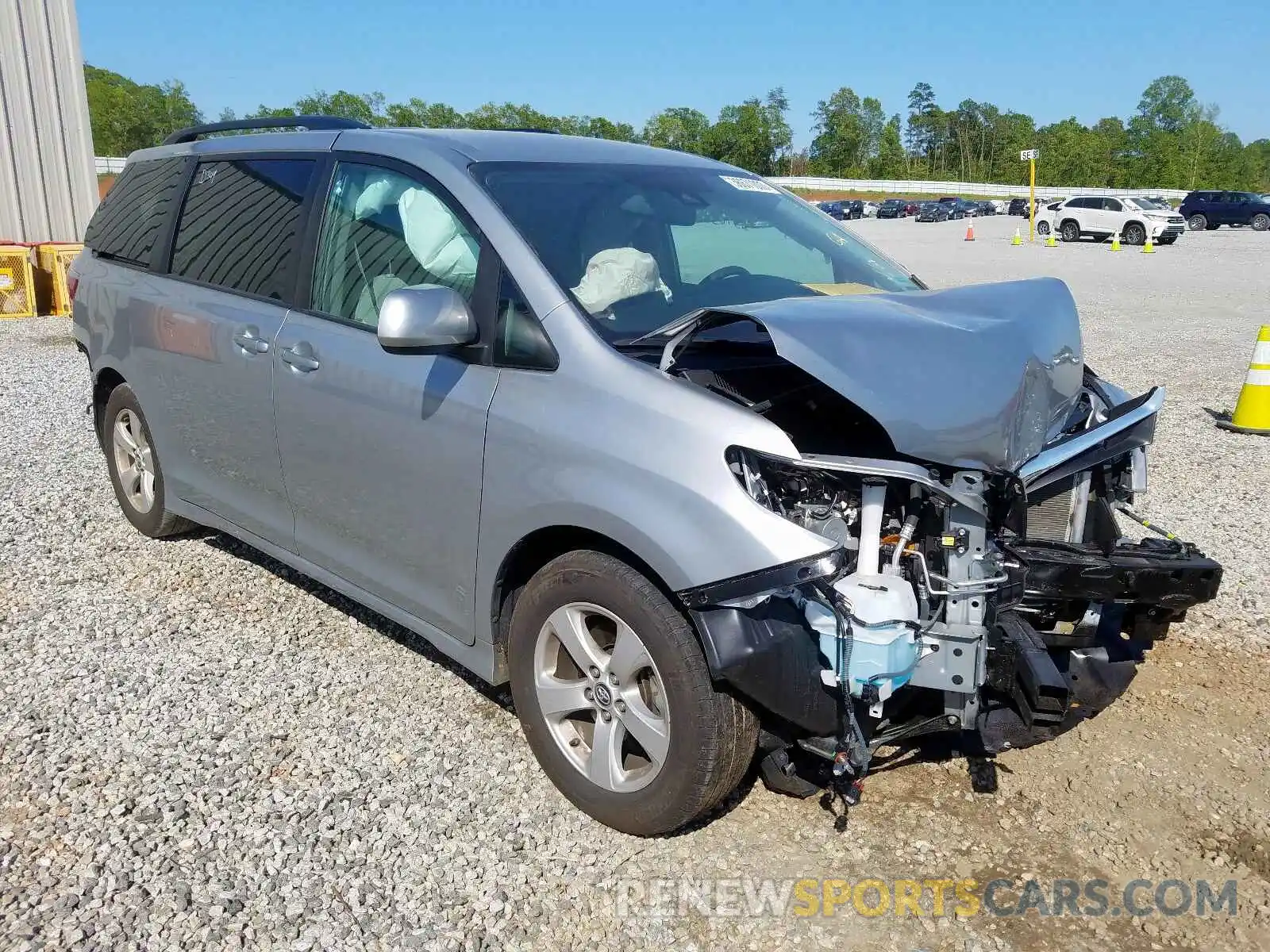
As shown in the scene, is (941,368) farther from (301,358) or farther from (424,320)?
(301,358)

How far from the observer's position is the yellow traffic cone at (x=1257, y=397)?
7.80 m

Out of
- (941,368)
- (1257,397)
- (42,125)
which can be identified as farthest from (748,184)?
(42,125)

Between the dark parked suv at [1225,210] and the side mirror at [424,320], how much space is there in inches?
1886

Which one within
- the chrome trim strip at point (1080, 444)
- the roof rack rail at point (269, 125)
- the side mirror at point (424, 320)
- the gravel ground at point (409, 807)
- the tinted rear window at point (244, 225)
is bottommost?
the gravel ground at point (409, 807)

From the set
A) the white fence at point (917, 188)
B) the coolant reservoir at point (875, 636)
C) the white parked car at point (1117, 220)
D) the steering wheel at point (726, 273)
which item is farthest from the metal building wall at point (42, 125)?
the white fence at point (917, 188)

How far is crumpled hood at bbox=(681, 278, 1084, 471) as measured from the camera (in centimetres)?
260

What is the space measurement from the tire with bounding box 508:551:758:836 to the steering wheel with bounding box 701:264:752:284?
123cm

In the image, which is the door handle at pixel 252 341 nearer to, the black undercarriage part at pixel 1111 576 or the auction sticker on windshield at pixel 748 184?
the auction sticker on windshield at pixel 748 184

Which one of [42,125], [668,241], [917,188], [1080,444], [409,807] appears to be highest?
[917,188]

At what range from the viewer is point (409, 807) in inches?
123

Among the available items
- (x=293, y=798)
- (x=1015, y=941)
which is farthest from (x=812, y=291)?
(x=293, y=798)

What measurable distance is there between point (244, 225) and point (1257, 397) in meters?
7.33

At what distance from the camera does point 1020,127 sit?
12781 cm

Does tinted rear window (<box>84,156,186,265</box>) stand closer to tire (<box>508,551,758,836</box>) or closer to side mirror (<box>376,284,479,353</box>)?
side mirror (<box>376,284,479,353</box>)
